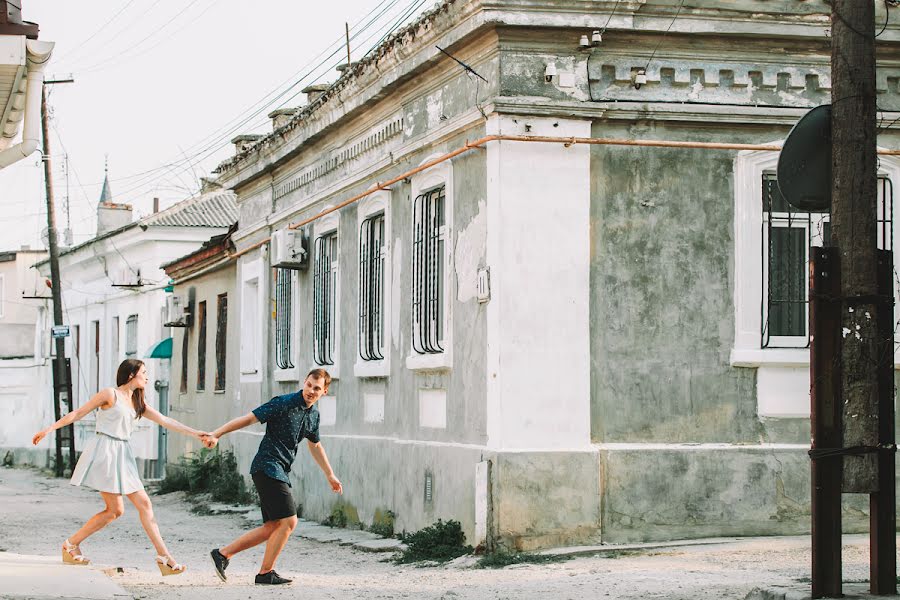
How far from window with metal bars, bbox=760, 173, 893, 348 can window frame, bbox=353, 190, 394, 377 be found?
4.32 metres

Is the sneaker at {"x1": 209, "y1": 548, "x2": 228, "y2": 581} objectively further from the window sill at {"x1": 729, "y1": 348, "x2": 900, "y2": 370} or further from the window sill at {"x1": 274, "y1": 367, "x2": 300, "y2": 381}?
the window sill at {"x1": 274, "y1": 367, "x2": 300, "y2": 381}

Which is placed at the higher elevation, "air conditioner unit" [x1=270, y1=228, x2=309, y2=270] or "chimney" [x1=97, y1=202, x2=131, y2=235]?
"chimney" [x1=97, y1=202, x2=131, y2=235]

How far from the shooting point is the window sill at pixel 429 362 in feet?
45.6

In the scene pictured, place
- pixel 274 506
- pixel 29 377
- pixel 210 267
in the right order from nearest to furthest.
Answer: pixel 274 506 < pixel 210 267 < pixel 29 377

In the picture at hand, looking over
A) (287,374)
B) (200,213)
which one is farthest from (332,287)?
(200,213)

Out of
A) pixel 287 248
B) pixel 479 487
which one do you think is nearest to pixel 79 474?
pixel 479 487

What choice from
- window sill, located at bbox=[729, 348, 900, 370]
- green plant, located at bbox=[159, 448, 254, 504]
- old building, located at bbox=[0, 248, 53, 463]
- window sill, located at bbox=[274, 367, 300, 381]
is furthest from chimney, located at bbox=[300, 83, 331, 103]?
old building, located at bbox=[0, 248, 53, 463]

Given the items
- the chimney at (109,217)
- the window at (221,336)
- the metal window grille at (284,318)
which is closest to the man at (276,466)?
the metal window grille at (284,318)

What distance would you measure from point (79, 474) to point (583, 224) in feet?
16.2

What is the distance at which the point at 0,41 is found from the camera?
13602 millimetres

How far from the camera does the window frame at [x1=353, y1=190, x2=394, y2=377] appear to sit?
15.8 metres

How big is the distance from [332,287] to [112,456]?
6.94 metres

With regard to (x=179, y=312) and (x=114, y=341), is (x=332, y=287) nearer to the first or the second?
(x=179, y=312)

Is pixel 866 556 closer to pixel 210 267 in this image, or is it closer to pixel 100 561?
pixel 100 561
